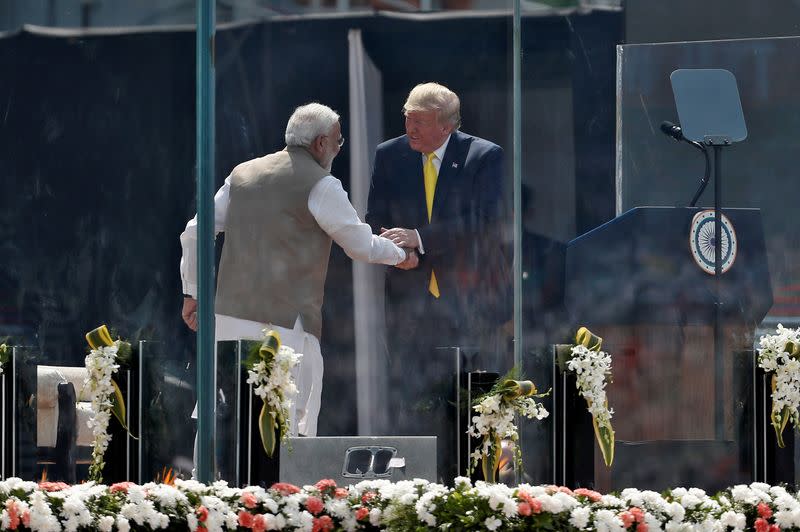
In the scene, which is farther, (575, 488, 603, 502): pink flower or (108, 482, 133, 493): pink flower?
(108, 482, 133, 493): pink flower

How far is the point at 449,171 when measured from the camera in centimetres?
802

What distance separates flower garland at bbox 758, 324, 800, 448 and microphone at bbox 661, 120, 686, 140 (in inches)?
41.2

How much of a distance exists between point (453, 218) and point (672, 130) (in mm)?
1149

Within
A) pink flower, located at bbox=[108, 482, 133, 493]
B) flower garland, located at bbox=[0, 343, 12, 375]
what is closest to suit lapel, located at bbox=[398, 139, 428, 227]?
pink flower, located at bbox=[108, 482, 133, 493]

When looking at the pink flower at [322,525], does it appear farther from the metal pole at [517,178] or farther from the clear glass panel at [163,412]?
the metal pole at [517,178]

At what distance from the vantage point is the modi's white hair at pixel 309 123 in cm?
790

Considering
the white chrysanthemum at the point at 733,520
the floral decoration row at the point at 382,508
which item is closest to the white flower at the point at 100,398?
the floral decoration row at the point at 382,508

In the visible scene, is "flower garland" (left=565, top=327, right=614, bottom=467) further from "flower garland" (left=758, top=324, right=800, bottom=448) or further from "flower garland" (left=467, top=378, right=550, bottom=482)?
"flower garland" (left=758, top=324, right=800, bottom=448)

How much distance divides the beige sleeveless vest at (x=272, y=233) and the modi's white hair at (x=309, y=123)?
10 cm

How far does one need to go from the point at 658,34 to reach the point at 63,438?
3.45 metres

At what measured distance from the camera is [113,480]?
7.75 meters

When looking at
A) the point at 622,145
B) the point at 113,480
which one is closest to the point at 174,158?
the point at 113,480

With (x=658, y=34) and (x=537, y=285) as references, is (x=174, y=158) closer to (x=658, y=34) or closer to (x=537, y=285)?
(x=537, y=285)

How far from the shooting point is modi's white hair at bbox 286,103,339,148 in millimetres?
7898
